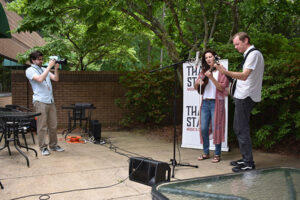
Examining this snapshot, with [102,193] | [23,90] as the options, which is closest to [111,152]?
[102,193]

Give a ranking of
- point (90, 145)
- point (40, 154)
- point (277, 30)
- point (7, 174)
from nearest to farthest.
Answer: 1. point (7, 174)
2. point (40, 154)
3. point (90, 145)
4. point (277, 30)

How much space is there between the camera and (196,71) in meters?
6.06

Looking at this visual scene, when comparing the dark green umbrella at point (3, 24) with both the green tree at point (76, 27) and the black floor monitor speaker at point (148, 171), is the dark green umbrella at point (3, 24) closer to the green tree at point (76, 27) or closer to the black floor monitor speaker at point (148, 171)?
the green tree at point (76, 27)

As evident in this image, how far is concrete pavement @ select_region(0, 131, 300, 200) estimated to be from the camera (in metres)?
3.49

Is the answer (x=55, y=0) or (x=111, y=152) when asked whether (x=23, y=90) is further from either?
(x=111, y=152)

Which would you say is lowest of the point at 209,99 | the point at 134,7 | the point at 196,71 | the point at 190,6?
the point at 209,99

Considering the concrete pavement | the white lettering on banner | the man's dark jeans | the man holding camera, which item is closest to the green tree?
the man holding camera

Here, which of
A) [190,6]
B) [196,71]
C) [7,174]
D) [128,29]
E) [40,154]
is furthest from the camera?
[128,29]

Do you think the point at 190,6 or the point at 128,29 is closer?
the point at 190,6

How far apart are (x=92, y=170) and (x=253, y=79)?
2830 mm

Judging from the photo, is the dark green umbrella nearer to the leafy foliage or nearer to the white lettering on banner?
the leafy foliage

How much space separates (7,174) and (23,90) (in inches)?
211

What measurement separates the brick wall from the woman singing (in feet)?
16.3

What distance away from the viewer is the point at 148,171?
2434mm
